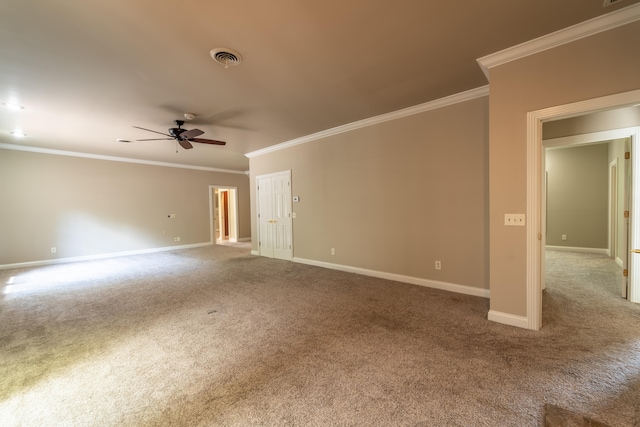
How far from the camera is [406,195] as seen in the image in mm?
3930

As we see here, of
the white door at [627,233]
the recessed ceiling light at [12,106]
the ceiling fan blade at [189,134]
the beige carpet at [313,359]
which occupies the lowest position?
the beige carpet at [313,359]

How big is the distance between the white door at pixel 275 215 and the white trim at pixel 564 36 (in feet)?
13.6

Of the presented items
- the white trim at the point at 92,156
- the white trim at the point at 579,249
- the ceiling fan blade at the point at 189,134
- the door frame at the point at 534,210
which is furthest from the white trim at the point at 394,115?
the white trim at the point at 579,249

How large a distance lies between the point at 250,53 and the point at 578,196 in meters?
8.20

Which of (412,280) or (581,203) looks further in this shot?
(581,203)

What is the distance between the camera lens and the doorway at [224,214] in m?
8.98

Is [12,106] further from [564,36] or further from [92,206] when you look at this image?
[564,36]

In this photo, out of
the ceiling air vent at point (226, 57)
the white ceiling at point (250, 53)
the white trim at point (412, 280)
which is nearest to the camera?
the white ceiling at point (250, 53)

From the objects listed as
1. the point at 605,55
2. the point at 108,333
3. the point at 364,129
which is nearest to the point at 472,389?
the point at 605,55

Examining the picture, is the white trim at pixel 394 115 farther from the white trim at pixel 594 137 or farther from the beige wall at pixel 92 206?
the beige wall at pixel 92 206

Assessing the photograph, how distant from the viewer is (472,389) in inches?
65.2

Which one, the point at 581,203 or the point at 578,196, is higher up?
the point at 578,196

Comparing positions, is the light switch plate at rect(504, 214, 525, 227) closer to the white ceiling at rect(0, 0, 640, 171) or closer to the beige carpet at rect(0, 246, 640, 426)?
the beige carpet at rect(0, 246, 640, 426)

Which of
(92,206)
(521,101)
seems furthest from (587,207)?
(92,206)
